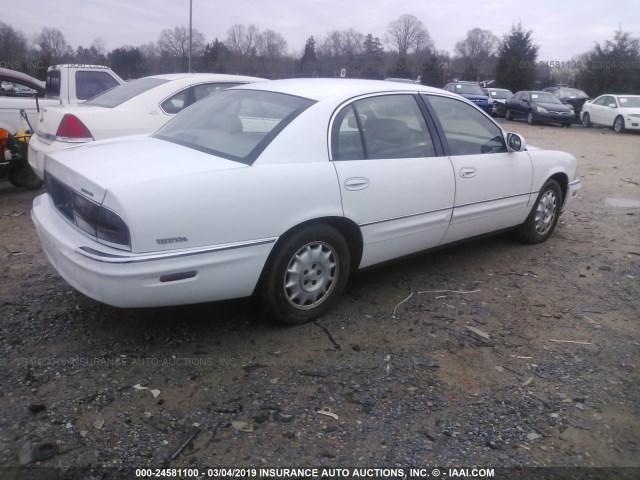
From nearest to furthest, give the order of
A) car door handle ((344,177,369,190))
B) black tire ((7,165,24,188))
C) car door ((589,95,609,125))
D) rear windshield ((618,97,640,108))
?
car door handle ((344,177,369,190)), black tire ((7,165,24,188)), rear windshield ((618,97,640,108)), car door ((589,95,609,125))

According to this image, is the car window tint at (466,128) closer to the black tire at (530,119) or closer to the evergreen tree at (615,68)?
the black tire at (530,119)

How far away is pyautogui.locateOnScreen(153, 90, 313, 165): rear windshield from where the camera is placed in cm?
335

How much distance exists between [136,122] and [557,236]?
490cm

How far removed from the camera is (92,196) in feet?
9.53

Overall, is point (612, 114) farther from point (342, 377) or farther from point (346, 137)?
point (342, 377)

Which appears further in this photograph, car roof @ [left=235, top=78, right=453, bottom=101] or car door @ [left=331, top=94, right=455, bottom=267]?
car roof @ [left=235, top=78, right=453, bottom=101]

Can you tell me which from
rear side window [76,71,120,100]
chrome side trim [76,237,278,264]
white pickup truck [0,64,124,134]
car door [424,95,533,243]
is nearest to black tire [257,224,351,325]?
chrome side trim [76,237,278,264]

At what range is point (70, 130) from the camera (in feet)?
19.0

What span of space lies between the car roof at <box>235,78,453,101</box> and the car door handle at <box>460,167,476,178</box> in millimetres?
699

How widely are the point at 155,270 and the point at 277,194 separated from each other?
2.67ft

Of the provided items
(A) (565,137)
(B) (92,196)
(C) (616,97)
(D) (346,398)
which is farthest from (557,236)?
(C) (616,97)

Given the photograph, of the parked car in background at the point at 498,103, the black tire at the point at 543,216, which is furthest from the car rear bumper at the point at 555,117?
the black tire at the point at 543,216

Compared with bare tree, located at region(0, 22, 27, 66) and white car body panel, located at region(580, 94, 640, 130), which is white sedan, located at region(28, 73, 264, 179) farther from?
bare tree, located at region(0, 22, 27, 66)

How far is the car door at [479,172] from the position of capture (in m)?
4.28
